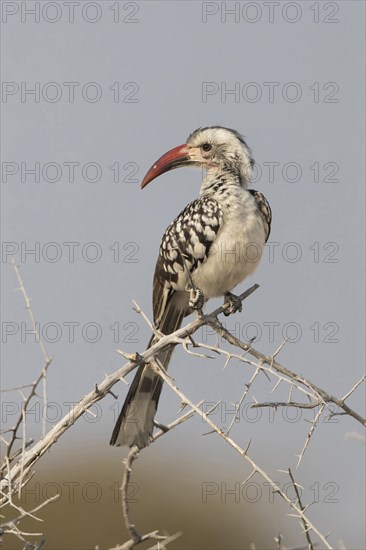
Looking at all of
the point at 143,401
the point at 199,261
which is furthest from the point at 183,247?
the point at 143,401

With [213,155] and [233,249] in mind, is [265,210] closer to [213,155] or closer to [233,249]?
[233,249]

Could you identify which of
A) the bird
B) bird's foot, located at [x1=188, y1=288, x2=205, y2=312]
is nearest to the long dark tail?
the bird

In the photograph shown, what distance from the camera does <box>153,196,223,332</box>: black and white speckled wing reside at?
450 centimetres

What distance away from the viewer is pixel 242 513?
1136 centimetres

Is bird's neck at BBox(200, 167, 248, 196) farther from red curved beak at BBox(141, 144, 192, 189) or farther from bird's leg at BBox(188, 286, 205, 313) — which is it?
bird's leg at BBox(188, 286, 205, 313)

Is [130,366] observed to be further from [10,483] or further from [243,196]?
[243,196]

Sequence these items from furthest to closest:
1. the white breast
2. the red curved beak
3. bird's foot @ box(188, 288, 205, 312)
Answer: the red curved beak < the white breast < bird's foot @ box(188, 288, 205, 312)

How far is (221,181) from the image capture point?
4938 millimetres

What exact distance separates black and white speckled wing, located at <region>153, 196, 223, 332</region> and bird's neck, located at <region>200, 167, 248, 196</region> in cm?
14

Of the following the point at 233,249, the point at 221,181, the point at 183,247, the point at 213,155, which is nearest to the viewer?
the point at 233,249

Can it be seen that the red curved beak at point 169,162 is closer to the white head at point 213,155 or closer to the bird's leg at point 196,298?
the white head at point 213,155

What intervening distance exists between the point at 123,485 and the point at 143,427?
156cm

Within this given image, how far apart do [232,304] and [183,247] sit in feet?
1.25

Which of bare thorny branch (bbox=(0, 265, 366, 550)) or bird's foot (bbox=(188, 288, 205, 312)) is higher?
bird's foot (bbox=(188, 288, 205, 312))
